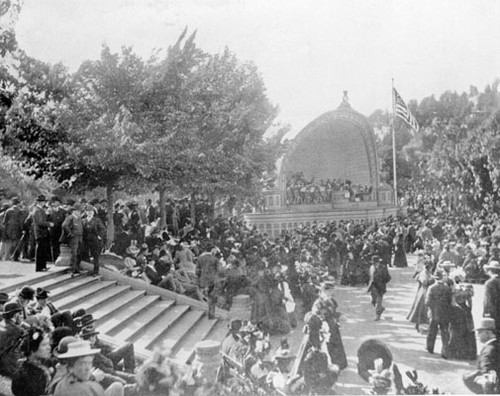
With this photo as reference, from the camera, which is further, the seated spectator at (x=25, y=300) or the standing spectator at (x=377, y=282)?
the standing spectator at (x=377, y=282)

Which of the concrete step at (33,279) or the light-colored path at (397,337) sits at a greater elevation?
the concrete step at (33,279)

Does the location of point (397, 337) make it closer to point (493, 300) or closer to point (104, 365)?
point (493, 300)

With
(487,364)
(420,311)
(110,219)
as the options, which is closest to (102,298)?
(110,219)

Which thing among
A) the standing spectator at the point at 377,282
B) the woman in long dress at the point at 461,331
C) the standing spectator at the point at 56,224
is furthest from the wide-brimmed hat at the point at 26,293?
the standing spectator at the point at 377,282

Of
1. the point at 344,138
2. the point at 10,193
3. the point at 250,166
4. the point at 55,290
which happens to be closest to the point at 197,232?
the point at 250,166

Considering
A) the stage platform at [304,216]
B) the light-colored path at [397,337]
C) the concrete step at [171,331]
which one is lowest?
the light-colored path at [397,337]

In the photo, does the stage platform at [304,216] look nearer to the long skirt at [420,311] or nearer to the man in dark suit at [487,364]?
the long skirt at [420,311]

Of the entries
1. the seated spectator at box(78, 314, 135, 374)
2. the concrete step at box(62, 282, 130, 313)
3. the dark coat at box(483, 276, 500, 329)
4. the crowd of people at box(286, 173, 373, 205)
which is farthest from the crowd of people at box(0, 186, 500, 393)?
the crowd of people at box(286, 173, 373, 205)

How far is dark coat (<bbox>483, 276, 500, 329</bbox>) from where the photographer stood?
8000 millimetres

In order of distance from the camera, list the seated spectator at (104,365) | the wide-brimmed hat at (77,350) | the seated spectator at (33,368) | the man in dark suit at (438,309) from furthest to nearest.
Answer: the man in dark suit at (438,309)
the seated spectator at (104,365)
the seated spectator at (33,368)
the wide-brimmed hat at (77,350)

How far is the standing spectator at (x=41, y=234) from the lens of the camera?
933cm

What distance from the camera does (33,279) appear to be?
28.1 ft

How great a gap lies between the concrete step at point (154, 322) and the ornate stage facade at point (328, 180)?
13098mm

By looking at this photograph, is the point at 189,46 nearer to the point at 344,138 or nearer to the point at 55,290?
the point at 55,290
